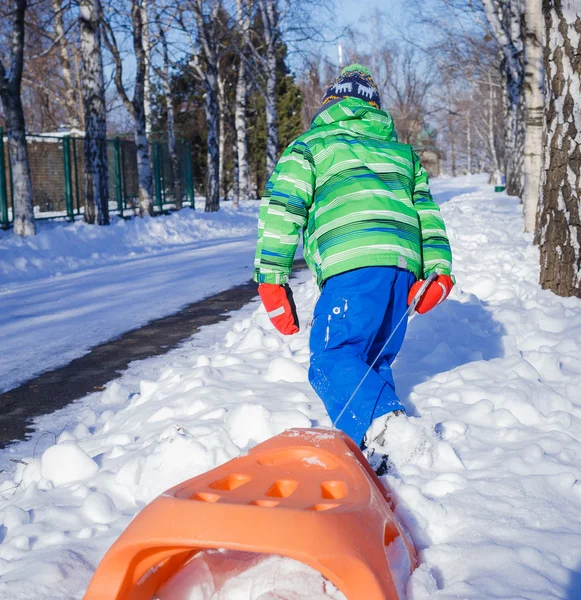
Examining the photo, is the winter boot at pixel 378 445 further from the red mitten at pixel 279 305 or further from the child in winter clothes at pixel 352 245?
the red mitten at pixel 279 305

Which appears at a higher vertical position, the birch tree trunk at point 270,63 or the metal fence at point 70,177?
the birch tree trunk at point 270,63

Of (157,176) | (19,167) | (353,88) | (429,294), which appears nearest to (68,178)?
(19,167)

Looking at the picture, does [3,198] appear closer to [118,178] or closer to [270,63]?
[118,178]

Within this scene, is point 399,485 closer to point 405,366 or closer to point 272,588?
point 272,588

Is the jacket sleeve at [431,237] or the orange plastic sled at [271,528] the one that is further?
the jacket sleeve at [431,237]

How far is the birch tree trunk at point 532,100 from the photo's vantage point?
10.2 metres

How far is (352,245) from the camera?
2.88 m

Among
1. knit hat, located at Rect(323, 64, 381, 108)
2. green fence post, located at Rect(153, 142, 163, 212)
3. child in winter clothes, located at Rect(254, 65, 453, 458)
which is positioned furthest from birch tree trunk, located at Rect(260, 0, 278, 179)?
child in winter clothes, located at Rect(254, 65, 453, 458)

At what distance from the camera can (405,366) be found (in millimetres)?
4277

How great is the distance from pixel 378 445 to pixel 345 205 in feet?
3.22

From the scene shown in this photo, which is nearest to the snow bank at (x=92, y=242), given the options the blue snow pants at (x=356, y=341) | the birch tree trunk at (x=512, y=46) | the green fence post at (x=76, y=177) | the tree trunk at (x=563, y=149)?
the green fence post at (x=76, y=177)

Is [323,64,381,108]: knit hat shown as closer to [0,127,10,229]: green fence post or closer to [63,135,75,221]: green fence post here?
[0,127,10,229]: green fence post

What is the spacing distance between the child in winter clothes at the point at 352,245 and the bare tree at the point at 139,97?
16.3 metres

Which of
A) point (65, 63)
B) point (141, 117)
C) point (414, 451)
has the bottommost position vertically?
point (414, 451)
